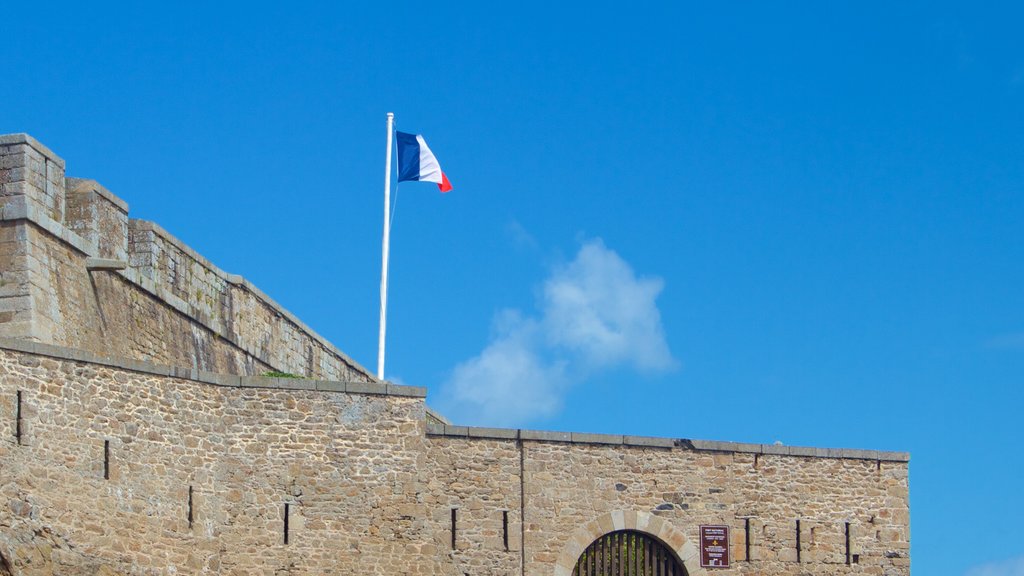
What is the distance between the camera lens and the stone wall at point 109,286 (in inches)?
1113

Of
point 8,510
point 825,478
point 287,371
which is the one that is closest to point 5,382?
point 8,510

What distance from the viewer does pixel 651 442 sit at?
103 ft

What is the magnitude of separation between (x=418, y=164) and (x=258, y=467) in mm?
9604

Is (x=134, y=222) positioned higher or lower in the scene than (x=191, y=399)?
higher

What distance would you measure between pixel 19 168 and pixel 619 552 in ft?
31.4

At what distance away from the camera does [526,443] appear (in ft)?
101

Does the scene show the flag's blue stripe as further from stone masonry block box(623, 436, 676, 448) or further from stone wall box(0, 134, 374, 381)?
stone masonry block box(623, 436, 676, 448)

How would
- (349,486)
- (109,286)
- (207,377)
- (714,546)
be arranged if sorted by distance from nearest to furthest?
(207,377) → (349,486) → (109,286) → (714,546)

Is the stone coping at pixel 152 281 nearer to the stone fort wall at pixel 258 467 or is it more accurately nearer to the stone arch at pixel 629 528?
the stone fort wall at pixel 258 467

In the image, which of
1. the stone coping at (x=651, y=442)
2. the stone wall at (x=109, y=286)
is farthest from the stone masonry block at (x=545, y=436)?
the stone wall at (x=109, y=286)

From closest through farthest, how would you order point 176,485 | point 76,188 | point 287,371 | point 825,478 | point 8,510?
point 8,510
point 176,485
point 76,188
point 825,478
point 287,371

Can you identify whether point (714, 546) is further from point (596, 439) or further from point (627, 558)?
point (596, 439)

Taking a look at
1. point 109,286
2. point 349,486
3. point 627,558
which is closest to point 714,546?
point 627,558

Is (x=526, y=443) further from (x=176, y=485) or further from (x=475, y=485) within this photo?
(x=176, y=485)
